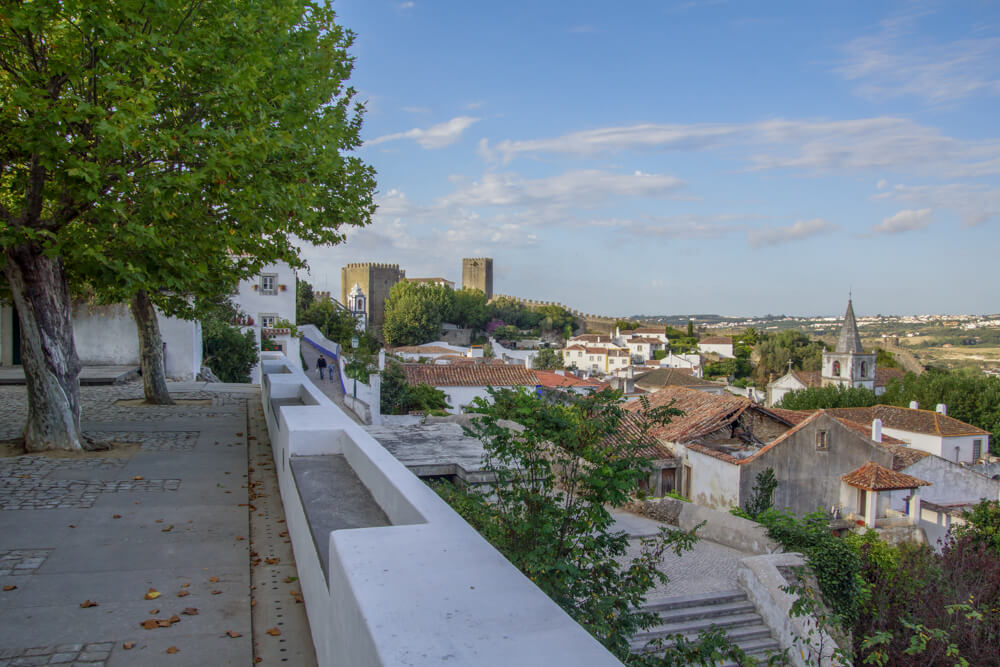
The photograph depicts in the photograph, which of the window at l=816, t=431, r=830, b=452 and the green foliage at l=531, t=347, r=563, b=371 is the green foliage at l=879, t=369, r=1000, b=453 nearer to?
the window at l=816, t=431, r=830, b=452

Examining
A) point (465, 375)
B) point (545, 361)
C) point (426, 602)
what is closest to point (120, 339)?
point (465, 375)

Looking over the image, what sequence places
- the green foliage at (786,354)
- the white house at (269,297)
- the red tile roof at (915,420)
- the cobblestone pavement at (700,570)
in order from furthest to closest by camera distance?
1. the green foliage at (786,354)
2. the red tile roof at (915,420)
3. the white house at (269,297)
4. the cobblestone pavement at (700,570)

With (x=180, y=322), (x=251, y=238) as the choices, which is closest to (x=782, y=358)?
(x=180, y=322)

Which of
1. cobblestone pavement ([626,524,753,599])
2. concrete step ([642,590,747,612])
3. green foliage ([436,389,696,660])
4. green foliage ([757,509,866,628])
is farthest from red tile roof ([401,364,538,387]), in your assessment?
green foliage ([436,389,696,660])

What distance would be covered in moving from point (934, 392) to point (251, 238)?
49798mm

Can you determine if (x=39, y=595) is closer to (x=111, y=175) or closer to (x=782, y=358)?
(x=111, y=175)

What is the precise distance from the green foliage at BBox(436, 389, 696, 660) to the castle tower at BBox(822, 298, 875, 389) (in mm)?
63555

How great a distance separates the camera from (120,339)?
18969mm

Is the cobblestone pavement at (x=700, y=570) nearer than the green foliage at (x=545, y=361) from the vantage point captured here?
Yes

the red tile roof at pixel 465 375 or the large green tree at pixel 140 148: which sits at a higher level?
the large green tree at pixel 140 148

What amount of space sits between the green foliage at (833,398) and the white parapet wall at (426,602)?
1971 inches

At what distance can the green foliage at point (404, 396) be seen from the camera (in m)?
28.1

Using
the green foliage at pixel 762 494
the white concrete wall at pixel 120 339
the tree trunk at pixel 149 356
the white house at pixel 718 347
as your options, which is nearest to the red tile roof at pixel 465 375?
the white concrete wall at pixel 120 339

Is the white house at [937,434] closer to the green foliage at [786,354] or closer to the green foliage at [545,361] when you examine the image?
the green foliage at [545,361]
